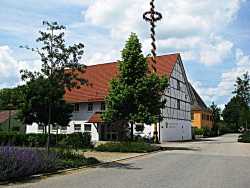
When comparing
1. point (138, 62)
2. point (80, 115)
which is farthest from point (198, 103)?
point (138, 62)

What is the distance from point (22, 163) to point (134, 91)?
20.0m

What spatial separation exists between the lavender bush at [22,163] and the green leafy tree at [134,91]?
1751cm

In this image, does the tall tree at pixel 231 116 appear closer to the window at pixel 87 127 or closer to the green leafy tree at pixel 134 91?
the window at pixel 87 127

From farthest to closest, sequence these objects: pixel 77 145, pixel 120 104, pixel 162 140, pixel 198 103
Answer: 1. pixel 198 103
2. pixel 162 140
3. pixel 120 104
4. pixel 77 145

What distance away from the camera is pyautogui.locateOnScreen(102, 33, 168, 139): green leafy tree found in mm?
32750

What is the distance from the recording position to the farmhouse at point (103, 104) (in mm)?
52188

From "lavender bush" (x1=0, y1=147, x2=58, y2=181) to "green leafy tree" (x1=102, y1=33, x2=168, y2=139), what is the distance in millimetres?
17511

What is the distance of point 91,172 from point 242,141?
4307 centimetres

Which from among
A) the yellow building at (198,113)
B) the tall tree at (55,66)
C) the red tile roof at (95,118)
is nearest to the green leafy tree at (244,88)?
the yellow building at (198,113)

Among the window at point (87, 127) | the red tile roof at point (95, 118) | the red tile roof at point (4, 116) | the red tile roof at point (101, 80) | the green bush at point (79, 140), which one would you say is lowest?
the green bush at point (79, 140)

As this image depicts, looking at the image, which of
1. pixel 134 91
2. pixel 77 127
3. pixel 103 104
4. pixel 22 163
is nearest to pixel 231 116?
pixel 77 127

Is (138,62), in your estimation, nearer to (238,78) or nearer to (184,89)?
(184,89)

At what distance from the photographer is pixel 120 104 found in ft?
108

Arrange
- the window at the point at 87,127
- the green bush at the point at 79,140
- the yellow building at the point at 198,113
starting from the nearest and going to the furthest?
the green bush at the point at 79,140 → the window at the point at 87,127 → the yellow building at the point at 198,113
